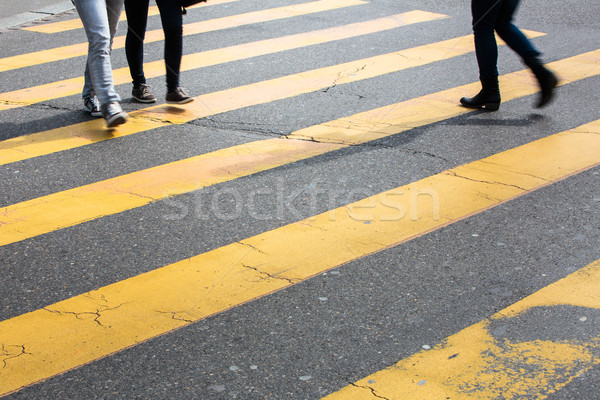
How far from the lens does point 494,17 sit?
5.67 meters

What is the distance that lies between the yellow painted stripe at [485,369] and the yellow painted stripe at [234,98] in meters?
3.49

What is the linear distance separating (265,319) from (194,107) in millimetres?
3361

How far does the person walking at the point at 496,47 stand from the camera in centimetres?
Result: 568

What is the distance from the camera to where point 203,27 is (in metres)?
8.90

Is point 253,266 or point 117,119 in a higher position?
point 117,119

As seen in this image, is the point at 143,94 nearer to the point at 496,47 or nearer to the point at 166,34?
the point at 166,34

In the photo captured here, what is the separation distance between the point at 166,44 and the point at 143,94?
20.3 inches

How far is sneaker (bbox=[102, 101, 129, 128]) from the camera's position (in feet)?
18.1

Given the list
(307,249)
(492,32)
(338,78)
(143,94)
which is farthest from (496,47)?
(143,94)

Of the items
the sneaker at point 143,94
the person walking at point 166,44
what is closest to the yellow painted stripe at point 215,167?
the person walking at point 166,44

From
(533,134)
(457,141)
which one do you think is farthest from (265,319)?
(533,134)

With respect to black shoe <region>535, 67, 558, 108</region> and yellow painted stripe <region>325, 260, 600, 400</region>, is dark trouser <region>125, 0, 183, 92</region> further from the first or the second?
yellow painted stripe <region>325, 260, 600, 400</region>

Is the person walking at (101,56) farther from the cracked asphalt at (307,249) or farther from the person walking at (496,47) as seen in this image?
the person walking at (496,47)

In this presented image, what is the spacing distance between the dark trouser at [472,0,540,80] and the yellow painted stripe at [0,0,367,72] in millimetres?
3953
